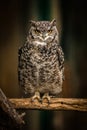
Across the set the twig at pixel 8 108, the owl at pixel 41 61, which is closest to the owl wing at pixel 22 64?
the owl at pixel 41 61

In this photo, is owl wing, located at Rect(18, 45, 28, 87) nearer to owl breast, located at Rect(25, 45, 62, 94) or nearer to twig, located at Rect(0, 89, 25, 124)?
owl breast, located at Rect(25, 45, 62, 94)

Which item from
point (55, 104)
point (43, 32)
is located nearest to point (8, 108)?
point (55, 104)

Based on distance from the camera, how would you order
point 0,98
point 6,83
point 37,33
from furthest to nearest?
point 6,83 → point 37,33 → point 0,98

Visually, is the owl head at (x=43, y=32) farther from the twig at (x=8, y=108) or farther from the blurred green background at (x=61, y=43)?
the twig at (x=8, y=108)

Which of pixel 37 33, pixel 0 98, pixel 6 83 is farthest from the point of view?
pixel 6 83

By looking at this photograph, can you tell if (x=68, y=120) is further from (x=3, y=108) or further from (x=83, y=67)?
(x=3, y=108)

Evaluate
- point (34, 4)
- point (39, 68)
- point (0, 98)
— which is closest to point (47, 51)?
point (39, 68)

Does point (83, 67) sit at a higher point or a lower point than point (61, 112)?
higher
